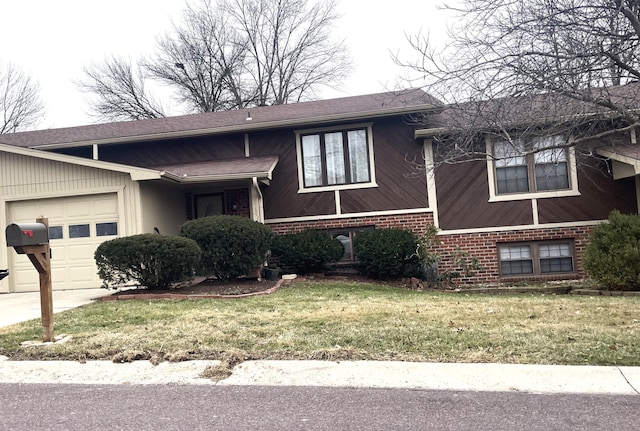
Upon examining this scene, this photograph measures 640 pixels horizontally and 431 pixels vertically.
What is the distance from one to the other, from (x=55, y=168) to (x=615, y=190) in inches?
527

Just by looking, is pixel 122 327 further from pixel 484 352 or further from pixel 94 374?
pixel 484 352

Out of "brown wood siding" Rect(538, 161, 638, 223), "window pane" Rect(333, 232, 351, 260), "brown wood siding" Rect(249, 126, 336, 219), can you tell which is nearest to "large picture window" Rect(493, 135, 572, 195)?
"brown wood siding" Rect(538, 161, 638, 223)

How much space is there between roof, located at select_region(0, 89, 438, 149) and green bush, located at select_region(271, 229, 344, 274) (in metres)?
3.11

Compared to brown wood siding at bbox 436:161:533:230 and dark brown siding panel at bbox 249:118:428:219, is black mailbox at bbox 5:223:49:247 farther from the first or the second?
brown wood siding at bbox 436:161:533:230

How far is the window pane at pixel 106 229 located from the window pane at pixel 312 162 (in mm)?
4941

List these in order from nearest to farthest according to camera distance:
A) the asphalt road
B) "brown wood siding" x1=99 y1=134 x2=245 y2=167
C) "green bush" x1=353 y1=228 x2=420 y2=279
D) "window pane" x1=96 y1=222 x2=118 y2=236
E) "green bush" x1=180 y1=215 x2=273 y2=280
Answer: the asphalt road
"green bush" x1=180 y1=215 x2=273 y2=280
"window pane" x1=96 y1=222 x2=118 y2=236
"green bush" x1=353 y1=228 x2=420 y2=279
"brown wood siding" x1=99 y1=134 x2=245 y2=167

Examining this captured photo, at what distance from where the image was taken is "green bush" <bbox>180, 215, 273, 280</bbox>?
403 inches

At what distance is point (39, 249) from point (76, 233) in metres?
6.06

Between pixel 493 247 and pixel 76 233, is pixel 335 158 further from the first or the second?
pixel 76 233

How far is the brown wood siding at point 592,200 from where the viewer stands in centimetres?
1193

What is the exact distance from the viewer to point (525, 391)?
384 cm

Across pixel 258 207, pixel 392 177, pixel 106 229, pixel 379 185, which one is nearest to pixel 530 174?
pixel 392 177

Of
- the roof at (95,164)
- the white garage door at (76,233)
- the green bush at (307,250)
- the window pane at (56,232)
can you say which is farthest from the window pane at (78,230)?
the green bush at (307,250)

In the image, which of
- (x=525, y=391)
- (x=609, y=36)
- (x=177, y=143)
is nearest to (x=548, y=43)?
(x=609, y=36)
